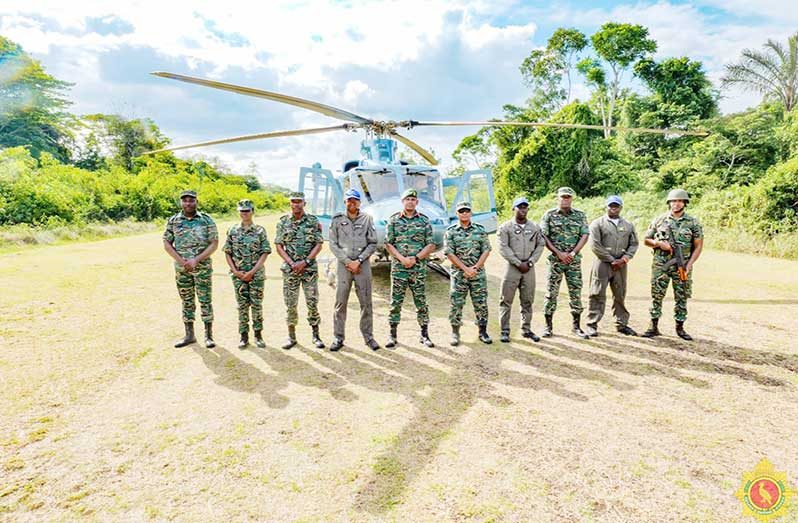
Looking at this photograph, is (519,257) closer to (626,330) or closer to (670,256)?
(626,330)

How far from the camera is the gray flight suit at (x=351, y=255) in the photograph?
186 inches

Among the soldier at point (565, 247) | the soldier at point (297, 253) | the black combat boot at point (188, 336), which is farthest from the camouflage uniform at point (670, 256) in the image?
the black combat boot at point (188, 336)

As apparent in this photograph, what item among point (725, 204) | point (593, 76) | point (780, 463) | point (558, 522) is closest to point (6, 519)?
point (558, 522)

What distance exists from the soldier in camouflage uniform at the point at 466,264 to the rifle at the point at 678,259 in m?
2.08

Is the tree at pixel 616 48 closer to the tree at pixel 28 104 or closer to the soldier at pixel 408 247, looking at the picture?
the soldier at pixel 408 247

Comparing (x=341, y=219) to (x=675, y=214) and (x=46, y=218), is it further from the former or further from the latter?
(x=46, y=218)

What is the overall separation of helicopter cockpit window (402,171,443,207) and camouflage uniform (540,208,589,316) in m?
2.67

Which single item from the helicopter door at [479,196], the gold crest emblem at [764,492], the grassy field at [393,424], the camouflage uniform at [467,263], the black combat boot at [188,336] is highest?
the helicopter door at [479,196]

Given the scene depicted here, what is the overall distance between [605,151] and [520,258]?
19564 mm

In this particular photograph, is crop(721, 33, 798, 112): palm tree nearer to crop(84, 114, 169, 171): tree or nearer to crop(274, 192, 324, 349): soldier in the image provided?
crop(274, 192, 324, 349): soldier

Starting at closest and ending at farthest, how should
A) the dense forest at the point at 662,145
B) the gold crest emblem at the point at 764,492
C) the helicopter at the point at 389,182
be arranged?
the gold crest emblem at the point at 764,492 < the helicopter at the point at 389,182 < the dense forest at the point at 662,145

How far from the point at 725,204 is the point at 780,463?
540 inches

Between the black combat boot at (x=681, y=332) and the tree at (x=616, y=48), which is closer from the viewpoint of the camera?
the black combat boot at (x=681, y=332)

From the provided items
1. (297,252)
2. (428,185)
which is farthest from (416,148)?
(297,252)
